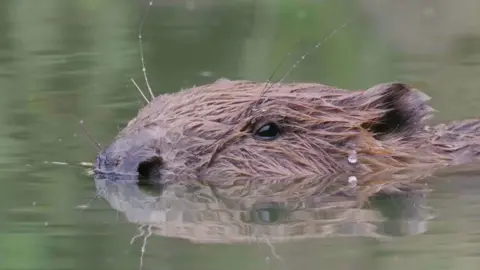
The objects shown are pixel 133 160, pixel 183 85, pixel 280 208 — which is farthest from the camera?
pixel 183 85

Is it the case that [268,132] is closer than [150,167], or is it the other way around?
[150,167]

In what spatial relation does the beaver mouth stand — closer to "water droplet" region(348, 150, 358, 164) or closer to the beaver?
the beaver

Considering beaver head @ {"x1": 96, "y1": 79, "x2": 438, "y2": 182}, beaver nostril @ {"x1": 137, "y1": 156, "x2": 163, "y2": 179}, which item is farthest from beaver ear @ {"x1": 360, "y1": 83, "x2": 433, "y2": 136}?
beaver nostril @ {"x1": 137, "y1": 156, "x2": 163, "y2": 179}

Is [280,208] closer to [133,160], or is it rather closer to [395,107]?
[133,160]

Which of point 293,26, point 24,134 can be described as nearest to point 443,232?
point 24,134

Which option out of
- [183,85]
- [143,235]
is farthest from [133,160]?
[183,85]

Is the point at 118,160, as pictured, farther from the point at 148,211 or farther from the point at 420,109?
the point at 420,109

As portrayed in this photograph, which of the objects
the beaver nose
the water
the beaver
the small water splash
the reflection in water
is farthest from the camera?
the beaver
